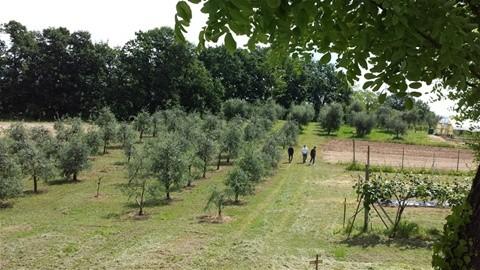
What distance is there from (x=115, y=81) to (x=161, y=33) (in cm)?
946

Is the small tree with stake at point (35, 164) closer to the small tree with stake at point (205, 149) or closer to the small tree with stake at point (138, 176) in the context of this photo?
the small tree with stake at point (138, 176)

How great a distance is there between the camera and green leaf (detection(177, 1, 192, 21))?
258 centimetres

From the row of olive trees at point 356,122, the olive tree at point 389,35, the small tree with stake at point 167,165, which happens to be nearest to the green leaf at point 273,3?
the olive tree at point 389,35

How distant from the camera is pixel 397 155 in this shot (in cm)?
4338

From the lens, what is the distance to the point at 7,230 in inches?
650

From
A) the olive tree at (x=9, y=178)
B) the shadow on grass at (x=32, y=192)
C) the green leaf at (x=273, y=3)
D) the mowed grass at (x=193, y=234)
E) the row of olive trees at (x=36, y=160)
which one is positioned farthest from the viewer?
the shadow on grass at (x=32, y=192)

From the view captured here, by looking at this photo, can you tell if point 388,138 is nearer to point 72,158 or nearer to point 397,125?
point 397,125

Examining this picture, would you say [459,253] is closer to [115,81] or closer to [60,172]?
[60,172]

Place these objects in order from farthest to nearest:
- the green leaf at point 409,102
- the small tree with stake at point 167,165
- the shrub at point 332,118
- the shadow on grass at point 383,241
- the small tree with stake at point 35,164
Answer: the shrub at point 332,118
the small tree with stake at point 35,164
the small tree with stake at point 167,165
the shadow on grass at point 383,241
the green leaf at point 409,102

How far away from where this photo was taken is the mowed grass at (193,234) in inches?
523

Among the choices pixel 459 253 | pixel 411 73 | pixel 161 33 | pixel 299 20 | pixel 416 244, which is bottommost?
pixel 416 244

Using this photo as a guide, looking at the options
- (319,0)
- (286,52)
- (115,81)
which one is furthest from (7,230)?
(115,81)

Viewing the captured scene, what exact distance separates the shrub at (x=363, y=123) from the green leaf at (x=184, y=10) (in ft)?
195

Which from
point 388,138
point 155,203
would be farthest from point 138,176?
point 388,138
